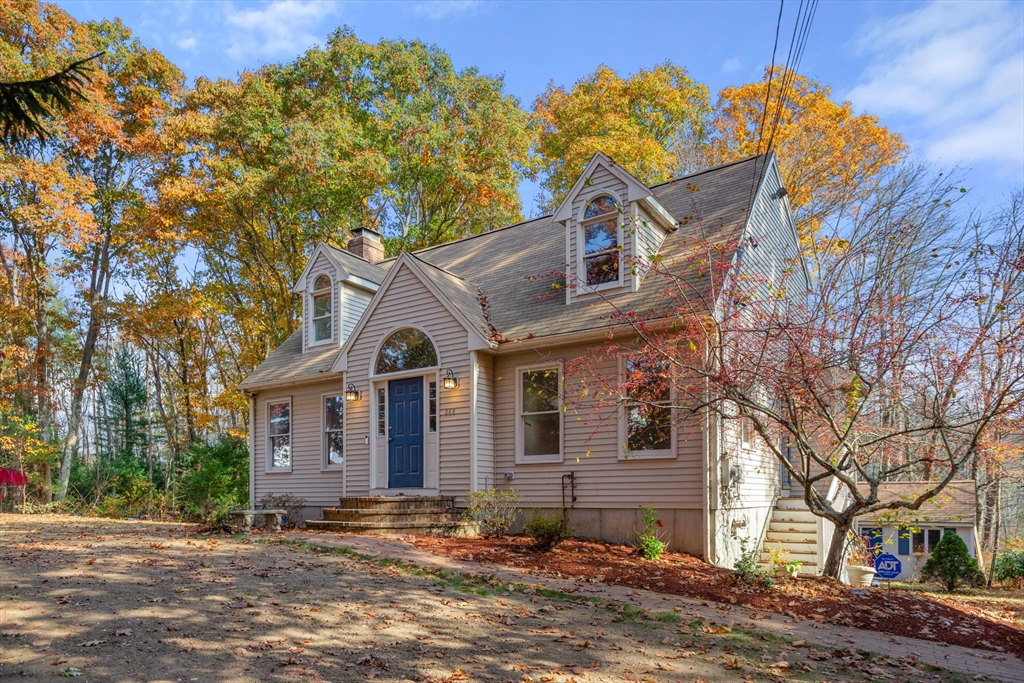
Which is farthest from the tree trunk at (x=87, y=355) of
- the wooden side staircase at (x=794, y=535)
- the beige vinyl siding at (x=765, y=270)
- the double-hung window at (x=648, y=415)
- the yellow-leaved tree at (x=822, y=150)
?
the yellow-leaved tree at (x=822, y=150)

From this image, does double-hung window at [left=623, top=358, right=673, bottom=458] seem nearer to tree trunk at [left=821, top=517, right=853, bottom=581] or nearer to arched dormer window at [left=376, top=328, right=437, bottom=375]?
tree trunk at [left=821, top=517, right=853, bottom=581]

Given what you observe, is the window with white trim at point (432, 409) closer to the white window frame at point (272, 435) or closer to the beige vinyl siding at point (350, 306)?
the beige vinyl siding at point (350, 306)

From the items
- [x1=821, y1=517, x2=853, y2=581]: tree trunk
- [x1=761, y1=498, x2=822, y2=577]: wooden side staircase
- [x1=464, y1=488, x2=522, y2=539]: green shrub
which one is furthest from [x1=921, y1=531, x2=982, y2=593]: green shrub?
[x1=464, y1=488, x2=522, y2=539]: green shrub

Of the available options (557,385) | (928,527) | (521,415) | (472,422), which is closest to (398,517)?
(472,422)

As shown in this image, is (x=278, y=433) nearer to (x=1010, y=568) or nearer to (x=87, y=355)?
(x=87, y=355)

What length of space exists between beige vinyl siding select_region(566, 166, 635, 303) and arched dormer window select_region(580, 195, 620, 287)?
0.13m

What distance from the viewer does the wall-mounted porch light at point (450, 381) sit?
1273 centimetres

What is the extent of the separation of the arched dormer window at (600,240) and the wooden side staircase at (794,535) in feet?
18.5

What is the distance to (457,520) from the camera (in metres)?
12.0

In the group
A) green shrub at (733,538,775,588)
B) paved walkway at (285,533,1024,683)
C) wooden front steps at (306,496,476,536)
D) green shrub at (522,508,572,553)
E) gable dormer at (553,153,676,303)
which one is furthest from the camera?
gable dormer at (553,153,676,303)

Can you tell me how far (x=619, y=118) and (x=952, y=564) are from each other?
18.0 meters

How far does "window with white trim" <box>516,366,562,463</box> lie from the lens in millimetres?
12477

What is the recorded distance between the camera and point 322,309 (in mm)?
17406

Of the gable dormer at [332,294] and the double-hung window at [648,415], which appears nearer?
the double-hung window at [648,415]
